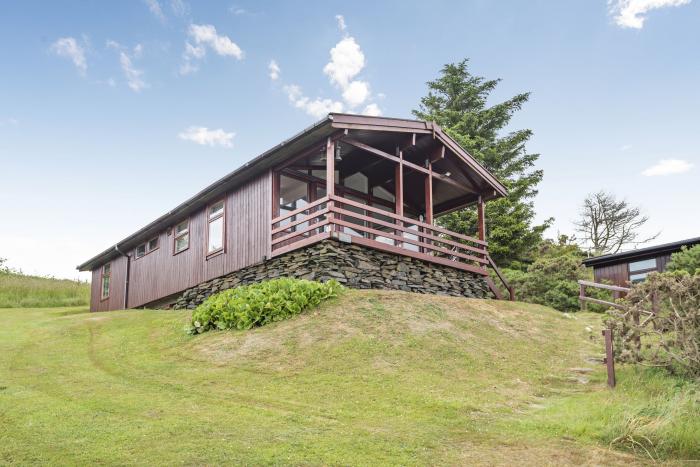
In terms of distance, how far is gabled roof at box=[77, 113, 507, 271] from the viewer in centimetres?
1323

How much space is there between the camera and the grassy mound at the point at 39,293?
24734 millimetres

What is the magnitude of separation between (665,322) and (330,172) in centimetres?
791

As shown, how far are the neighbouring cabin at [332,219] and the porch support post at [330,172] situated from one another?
0.09 ft

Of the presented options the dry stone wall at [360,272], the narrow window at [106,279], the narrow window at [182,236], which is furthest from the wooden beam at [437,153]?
the narrow window at [106,279]

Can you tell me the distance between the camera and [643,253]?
20766 millimetres

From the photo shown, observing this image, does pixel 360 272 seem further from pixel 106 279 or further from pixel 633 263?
pixel 106 279

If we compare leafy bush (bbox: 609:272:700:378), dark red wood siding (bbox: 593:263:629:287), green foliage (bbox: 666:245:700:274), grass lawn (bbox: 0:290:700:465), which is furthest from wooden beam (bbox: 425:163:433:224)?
dark red wood siding (bbox: 593:263:629:287)

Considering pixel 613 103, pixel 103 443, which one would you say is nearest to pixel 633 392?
pixel 103 443

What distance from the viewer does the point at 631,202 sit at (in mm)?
35625

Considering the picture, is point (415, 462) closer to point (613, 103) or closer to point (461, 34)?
point (461, 34)

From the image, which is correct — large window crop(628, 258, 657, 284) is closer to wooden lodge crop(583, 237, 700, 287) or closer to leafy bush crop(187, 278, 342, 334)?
wooden lodge crop(583, 237, 700, 287)

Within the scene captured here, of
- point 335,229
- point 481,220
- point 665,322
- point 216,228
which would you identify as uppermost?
point 481,220

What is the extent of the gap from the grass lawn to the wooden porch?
8.70 feet

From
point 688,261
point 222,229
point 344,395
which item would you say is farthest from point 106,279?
point 688,261
